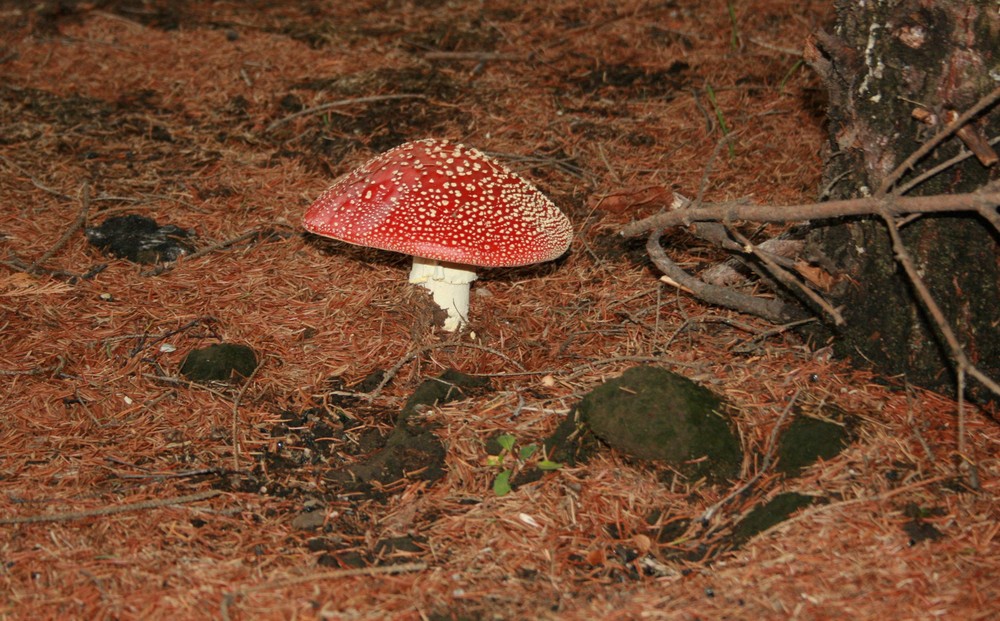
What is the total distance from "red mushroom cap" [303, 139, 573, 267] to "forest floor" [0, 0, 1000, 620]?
22.5 inches

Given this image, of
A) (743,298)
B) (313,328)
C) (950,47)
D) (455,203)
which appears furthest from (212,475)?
(950,47)

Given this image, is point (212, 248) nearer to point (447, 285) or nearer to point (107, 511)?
point (447, 285)

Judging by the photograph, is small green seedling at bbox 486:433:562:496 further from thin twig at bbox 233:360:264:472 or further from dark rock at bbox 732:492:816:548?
thin twig at bbox 233:360:264:472

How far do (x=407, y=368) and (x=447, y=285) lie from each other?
48 centimetres

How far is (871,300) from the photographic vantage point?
11.9 ft

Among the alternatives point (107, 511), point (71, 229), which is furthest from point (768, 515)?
point (71, 229)

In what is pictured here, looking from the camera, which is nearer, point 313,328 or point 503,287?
point 313,328

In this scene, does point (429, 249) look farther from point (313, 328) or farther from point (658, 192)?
point (658, 192)

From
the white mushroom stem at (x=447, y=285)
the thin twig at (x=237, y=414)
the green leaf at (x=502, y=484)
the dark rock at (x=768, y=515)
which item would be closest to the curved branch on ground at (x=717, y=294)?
the white mushroom stem at (x=447, y=285)

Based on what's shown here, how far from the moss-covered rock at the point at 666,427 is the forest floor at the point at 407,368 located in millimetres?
84

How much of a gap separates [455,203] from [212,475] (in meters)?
1.51

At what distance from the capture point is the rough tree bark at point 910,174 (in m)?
3.25

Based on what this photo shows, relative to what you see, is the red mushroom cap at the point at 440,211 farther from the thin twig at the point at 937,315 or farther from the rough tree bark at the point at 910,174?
the thin twig at the point at 937,315

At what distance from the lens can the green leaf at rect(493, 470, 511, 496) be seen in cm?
323
